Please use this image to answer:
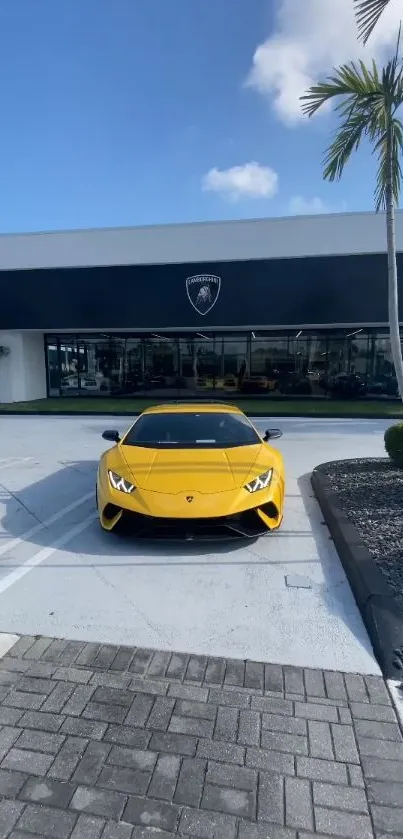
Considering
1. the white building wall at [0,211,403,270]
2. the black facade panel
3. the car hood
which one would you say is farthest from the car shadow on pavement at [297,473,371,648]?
the white building wall at [0,211,403,270]

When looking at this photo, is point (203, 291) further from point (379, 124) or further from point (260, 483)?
point (260, 483)

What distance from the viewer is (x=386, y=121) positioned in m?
6.28

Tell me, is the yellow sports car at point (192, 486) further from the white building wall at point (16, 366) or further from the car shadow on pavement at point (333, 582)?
the white building wall at point (16, 366)

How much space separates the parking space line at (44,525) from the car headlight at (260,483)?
2.28 meters

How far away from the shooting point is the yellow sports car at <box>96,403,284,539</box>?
3715 mm

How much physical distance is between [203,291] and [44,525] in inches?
487

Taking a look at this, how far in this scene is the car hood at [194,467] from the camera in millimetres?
3914

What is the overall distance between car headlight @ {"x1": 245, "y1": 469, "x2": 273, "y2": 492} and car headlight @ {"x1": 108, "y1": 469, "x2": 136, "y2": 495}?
1.04m

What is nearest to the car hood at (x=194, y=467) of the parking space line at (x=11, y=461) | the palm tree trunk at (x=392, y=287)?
the palm tree trunk at (x=392, y=287)

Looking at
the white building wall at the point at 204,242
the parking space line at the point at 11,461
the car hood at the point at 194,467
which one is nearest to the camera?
the car hood at the point at 194,467

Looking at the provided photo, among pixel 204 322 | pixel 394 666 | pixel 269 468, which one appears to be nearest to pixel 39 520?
pixel 269 468

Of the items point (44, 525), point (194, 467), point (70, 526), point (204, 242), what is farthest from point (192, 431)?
point (204, 242)

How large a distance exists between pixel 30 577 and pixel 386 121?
734 cm

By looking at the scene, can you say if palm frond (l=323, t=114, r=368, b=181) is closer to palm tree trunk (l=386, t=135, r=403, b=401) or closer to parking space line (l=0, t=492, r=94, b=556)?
palm tree trunk (l=386, t=135, r=403, b=401)
